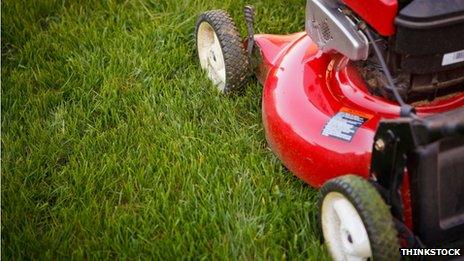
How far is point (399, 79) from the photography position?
1838 mm

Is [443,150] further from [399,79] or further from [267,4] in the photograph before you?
[267,4]

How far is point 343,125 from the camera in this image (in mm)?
1856

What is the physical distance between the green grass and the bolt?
331 mm

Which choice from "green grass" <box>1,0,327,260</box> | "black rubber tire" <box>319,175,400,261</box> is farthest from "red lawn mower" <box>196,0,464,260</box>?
"green grass" <box>1,0,327,260</box>

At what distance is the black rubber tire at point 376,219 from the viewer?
1547 mm

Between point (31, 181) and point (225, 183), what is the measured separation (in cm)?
61

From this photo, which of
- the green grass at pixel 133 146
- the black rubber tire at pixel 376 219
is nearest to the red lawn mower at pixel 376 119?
the black rubber tire at pixel 376 219

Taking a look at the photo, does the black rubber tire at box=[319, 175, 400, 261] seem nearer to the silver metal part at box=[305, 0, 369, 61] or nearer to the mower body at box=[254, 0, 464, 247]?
the mower body at box=[254, 0, 464, 247]

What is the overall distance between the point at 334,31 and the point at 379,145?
17.4 inches

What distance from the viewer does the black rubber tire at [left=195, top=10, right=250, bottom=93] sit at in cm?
237

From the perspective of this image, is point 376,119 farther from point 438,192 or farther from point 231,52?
point 231,52

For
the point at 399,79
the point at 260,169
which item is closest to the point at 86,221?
the point at 260,169

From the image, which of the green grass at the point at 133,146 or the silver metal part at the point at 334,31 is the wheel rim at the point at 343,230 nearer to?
the green grass at the point at 133,146

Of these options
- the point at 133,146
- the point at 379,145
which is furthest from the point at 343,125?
the point at 133,146
